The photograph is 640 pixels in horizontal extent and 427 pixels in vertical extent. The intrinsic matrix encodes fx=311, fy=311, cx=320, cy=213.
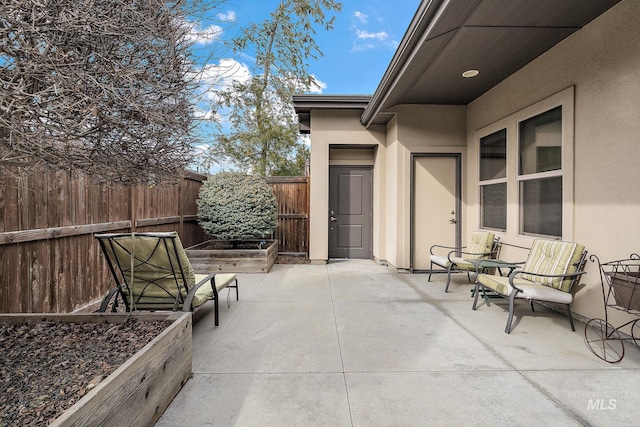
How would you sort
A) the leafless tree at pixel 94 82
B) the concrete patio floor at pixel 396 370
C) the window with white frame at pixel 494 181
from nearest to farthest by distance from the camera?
the leafless tree at pixel 94 82, the concrete patio floor at pixel 396 370, the window with white frame at pixel 494 181

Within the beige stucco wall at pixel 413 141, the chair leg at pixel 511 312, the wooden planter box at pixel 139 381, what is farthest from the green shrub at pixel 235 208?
the chair leg at pixel 511 312

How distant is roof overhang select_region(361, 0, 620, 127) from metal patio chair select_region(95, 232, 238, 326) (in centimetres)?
332

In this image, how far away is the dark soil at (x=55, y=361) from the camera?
1398 millimetres

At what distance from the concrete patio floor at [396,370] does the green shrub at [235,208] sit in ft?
7.81

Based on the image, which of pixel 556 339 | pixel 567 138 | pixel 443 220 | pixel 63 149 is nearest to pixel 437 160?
pixel 443 220

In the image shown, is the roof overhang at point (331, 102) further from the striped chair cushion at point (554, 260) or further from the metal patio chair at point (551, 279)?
the metal patio chair at point (551, 279)

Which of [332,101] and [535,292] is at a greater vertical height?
[332,101]

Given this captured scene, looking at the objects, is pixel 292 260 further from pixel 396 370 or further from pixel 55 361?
pixel 55 361

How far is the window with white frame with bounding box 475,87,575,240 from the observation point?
3.57 m

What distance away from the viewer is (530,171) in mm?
4254

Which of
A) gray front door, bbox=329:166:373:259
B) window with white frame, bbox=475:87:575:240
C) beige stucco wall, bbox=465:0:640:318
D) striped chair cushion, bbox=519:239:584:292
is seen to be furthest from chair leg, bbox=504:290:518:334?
gray front door, bbox=329:166:373:259

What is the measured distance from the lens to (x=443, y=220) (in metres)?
5.95

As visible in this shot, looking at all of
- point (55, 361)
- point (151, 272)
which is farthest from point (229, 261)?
point (55, 361)

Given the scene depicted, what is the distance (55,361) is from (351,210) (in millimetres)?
6019
